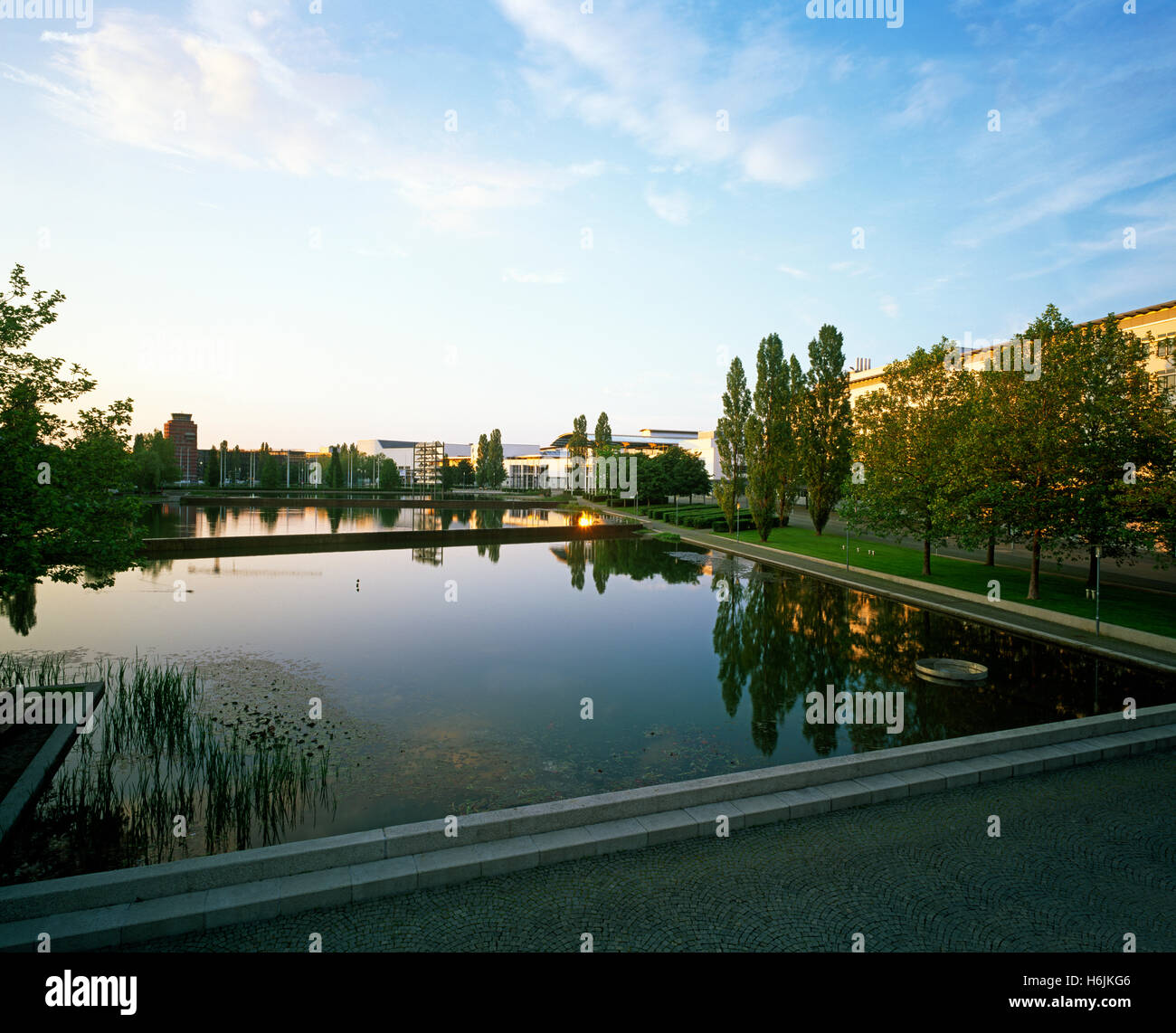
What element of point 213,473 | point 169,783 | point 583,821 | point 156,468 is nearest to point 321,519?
point 156,468

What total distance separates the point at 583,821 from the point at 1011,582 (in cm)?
2716

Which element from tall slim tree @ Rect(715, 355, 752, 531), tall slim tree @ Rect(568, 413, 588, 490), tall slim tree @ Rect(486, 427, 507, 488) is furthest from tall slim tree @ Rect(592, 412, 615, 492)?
tall slim tree @ Rect(486, 427, 507, 488)

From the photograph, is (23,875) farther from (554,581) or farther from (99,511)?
(554,581)

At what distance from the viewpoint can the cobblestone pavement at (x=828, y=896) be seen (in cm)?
657

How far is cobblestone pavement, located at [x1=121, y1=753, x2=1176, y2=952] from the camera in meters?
6.57

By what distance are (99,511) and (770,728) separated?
13.1 metres

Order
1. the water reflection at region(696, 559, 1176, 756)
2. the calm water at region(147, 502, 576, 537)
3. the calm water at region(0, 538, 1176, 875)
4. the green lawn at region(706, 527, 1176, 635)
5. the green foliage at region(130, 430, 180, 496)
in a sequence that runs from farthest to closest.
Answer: the green foliage at region(130, 430, 180, 496), the calm water at region(147, 502, 576, 537), the green lawn at region(706, 527, 1176, 635), the water reflection at region(696, 559, 1176, 756), the calm water at region(0, 538, 1176, 875)

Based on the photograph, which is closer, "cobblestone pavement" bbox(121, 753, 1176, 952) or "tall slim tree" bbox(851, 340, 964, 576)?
"cobblestone pavement" bbox(121, 753, 1176, 952)

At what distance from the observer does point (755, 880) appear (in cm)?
758

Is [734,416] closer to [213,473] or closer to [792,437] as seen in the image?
[792,437]

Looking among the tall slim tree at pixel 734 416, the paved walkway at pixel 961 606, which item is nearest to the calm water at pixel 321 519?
the tall slim tree at pixel 734 416

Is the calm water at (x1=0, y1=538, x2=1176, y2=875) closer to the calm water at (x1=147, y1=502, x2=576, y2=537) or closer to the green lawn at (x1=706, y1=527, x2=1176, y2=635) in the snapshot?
the green lawn at (x1=706, y1=527, x2=1176, y2=635)

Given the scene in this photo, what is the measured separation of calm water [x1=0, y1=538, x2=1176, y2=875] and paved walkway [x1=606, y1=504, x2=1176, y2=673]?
0.80m
